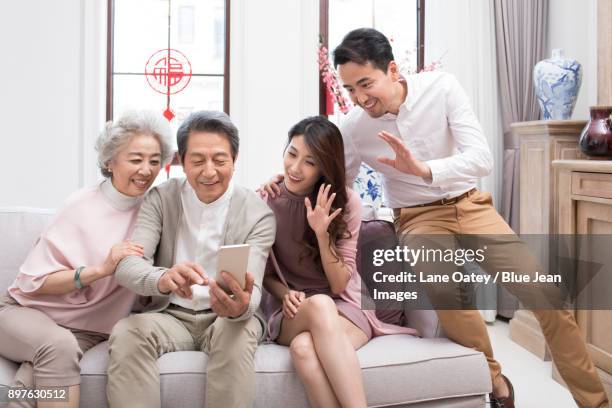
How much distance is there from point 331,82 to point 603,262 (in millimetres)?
1982

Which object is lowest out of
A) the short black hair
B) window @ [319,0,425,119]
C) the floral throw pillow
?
the floral throw pillow

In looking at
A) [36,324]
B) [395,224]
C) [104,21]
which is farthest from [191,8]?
[36,324]

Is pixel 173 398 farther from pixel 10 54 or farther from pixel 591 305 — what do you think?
pixel 10 54

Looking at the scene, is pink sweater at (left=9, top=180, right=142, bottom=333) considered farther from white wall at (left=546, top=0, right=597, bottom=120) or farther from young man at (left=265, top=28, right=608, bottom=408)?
white wall at (left=546, top=0, right=597, bottom=120)

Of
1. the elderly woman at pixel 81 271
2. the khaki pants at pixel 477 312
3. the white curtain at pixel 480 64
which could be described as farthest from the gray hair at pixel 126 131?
the white curtain at pixel 480 64

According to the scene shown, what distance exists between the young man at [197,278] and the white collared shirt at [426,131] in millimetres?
563

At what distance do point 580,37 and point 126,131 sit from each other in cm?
275

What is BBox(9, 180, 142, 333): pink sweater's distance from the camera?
2014 millimetres

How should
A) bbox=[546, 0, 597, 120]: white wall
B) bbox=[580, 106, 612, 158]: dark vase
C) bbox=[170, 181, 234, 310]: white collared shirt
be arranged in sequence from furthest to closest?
bbox=[546, 0, 597, 120]: white wall → bbox=[580, 106, 612, 158]: dark vase → bbox=[170, 181, 234, 310]: white collared shirt

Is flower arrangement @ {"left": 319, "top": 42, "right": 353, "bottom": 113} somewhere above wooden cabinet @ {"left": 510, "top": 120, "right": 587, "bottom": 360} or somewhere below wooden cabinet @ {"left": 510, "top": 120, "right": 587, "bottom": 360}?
above

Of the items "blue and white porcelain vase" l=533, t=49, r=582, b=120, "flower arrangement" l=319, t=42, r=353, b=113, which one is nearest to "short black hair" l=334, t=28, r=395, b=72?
"blue and white porcelain vase" l=533, t=49, r=582, b=120

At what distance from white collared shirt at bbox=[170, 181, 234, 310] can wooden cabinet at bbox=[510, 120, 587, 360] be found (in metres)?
1.91

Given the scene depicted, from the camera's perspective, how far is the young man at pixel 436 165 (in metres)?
2.26

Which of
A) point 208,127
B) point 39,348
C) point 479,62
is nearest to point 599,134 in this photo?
point 479,62
